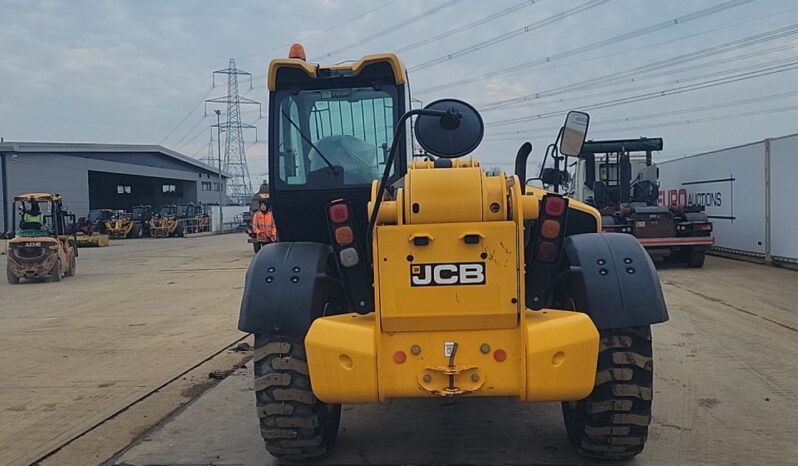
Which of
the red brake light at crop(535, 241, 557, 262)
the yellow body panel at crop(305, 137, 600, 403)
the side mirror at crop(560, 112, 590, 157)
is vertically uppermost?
the side mirror at crop(560, 112, 590, 157)

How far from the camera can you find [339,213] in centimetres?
445

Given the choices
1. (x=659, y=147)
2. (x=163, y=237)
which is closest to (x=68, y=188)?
(x=163, y=237)

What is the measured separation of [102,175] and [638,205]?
51.2 meters

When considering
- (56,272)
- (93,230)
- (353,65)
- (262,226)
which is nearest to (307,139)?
(353,65)

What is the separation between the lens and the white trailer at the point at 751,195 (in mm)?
17891

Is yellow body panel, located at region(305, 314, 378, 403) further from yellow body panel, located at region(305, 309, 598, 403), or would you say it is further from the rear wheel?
the rear wheel

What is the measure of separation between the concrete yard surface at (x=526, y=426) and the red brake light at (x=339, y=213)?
1.64 metres

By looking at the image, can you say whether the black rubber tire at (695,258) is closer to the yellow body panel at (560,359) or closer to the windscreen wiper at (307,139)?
the windscreen wiper at (307,139)

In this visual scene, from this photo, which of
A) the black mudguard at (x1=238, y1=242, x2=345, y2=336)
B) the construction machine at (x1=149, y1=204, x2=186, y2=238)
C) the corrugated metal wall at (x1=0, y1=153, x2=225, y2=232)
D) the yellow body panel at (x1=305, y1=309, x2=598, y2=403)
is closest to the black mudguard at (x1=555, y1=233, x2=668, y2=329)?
the yellow body panel at (x1=305, y1=309, x2=598, y2=403)

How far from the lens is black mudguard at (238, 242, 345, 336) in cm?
457

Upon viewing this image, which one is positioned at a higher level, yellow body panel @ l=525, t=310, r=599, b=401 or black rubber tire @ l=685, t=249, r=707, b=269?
yellow body panel @ l=525, t=310, r=599, b=401

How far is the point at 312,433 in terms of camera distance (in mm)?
4773

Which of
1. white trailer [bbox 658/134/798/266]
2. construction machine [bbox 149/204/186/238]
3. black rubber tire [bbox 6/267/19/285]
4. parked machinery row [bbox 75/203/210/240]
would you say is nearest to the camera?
white trailer [bbox 658/134/798/266]

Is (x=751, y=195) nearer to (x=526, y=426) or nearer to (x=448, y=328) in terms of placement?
(x=526, y=426)
